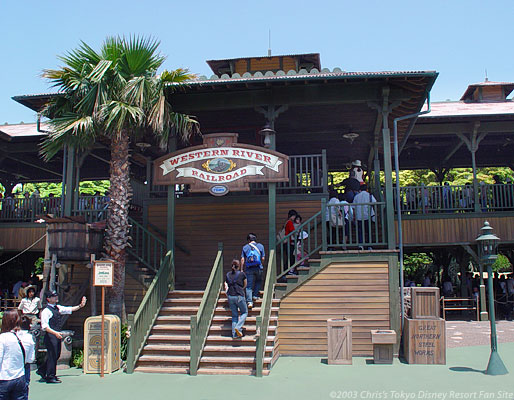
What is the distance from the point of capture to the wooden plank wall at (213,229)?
45.8 ft

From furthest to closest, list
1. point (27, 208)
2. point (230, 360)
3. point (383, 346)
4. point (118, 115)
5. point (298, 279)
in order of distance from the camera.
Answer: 1. point (27, 208)
2. point (298, 279)
3. point (118, 115)
4. point (383, 346)
5. point (230, 360)

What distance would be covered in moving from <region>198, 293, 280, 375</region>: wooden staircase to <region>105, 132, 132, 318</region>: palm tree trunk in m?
2.12

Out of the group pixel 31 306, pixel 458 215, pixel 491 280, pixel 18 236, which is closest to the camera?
pixel 491 280

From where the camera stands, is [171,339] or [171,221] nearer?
[171,339]

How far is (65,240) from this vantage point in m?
11.5

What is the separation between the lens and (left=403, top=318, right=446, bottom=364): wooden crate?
10422 millimetres

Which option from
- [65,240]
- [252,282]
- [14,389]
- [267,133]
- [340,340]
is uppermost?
[267,133]

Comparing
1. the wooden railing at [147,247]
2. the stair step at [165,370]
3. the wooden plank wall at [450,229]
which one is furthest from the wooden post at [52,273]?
the wooden plank wall at [450,229]

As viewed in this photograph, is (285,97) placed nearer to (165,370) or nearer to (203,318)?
(203,318)

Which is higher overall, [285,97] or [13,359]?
[285,97]

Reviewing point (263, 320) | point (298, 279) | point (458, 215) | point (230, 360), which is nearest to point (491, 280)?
point (298, 279)

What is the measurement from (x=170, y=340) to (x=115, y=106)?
4931 millimetres

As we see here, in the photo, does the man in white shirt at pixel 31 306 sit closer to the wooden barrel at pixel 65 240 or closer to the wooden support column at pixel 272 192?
the wooden barrel at pixel 65 240

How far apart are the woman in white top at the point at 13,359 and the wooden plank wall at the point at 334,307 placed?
21.4 feet
